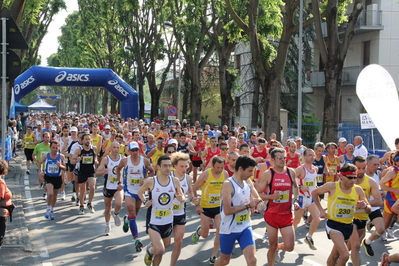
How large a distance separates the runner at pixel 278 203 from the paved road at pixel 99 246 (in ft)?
3.28

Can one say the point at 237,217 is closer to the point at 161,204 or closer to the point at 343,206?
the point at 161,204

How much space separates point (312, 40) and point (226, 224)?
29.3m

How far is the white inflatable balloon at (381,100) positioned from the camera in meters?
12.0

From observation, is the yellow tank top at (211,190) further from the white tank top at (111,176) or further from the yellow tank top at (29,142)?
the yellow tank top at (29,142)

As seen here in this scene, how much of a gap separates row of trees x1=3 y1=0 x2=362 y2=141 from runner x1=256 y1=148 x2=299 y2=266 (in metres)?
10.1

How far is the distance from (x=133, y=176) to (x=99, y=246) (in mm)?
1318

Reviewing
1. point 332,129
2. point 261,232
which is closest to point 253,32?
point 332,129

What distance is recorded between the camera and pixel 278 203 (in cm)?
723

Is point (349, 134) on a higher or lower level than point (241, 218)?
higher

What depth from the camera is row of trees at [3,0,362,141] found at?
17266 millimetres

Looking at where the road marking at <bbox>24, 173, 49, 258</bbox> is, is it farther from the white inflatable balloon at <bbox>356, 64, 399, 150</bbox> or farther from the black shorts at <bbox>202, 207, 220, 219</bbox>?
Answer: the white inflatable balloon at <bbox>356, 64, 399, 150</bbox>

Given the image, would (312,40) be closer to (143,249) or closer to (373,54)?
(373,54)

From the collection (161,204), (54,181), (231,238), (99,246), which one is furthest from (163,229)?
(54,181)

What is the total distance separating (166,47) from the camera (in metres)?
38.5
